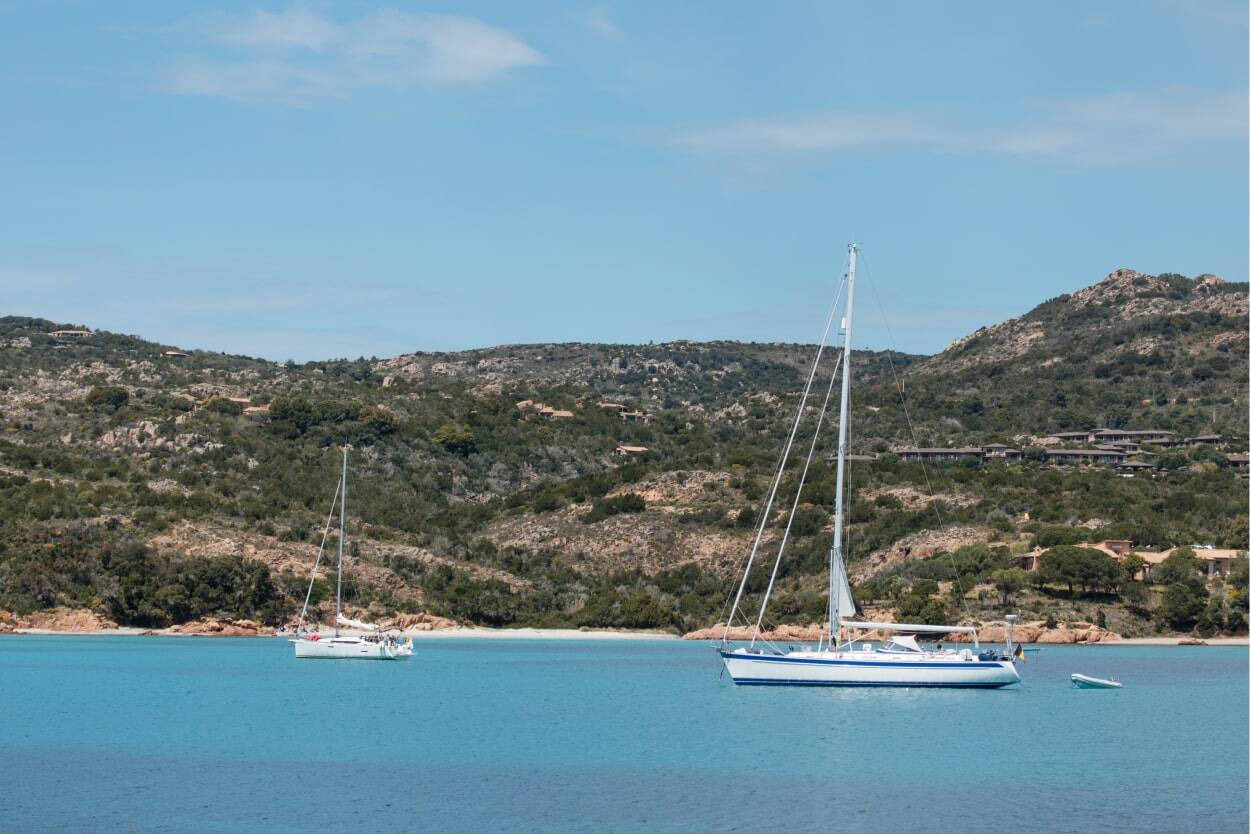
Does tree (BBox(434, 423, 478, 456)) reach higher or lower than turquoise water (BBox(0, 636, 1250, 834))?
higher

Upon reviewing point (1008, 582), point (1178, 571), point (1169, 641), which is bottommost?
point (1169, 641)

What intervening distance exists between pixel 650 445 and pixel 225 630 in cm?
5182

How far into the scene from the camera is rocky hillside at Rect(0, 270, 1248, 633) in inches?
3049

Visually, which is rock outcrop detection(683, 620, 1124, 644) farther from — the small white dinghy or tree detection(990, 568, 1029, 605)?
the small white dinghy

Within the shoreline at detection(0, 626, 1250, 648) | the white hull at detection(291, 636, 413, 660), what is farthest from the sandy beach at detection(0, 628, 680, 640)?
the white hull at detection(291, 636, 413, 660)

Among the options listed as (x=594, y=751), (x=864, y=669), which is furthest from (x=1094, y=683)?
(x=594, y=751)

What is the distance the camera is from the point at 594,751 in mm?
35281

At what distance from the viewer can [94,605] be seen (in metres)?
75.2

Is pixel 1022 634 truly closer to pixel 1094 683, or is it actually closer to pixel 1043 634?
pixel 1043 634

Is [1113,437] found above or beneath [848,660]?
above

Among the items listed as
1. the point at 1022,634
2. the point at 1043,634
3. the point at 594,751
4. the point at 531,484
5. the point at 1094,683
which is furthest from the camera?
the point at 531,484

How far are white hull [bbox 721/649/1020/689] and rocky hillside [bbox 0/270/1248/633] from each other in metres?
21.2

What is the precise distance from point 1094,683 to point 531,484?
6189 centimetres

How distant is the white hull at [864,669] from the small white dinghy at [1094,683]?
456 centimetres
